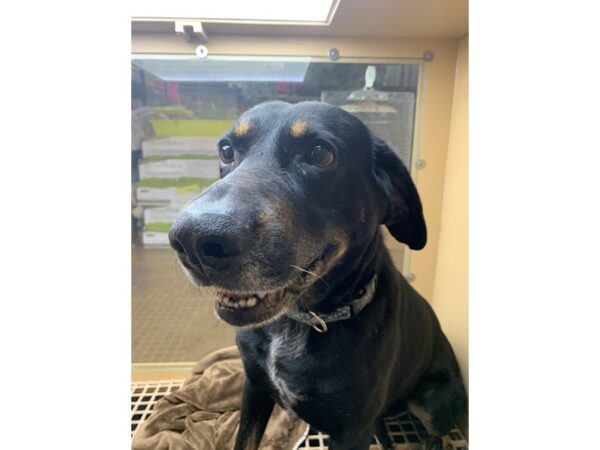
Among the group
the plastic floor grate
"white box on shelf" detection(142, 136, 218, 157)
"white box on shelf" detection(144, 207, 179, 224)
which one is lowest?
the plastic floor grate

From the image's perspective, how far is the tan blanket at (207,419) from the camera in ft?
4.60

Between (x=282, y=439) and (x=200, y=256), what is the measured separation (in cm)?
106

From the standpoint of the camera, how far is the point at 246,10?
4.06ft

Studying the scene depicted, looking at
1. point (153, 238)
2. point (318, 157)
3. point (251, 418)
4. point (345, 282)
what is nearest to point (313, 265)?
point (345, 282)

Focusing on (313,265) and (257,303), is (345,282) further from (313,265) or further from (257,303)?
(257,303)

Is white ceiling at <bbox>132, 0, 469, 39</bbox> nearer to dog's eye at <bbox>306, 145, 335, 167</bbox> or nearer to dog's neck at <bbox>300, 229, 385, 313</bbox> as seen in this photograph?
dog's eye at <bbox>306, 145, 335, 167</bbox>

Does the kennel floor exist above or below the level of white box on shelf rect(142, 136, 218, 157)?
below

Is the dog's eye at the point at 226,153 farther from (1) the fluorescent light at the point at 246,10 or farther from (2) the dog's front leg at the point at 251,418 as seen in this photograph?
(2) the dog's front leg at the point at 251,418

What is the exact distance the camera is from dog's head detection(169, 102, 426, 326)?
0.71 metres

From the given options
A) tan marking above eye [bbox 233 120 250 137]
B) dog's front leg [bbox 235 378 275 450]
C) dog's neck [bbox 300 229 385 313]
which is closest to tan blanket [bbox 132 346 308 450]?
dog's front leg [bbox 235 378 275 450]

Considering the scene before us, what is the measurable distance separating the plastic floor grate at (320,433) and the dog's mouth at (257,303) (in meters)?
0.81
